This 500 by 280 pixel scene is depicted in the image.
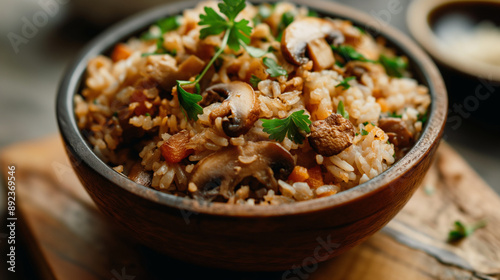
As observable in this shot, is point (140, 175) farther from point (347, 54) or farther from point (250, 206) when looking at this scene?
point (347, 54)

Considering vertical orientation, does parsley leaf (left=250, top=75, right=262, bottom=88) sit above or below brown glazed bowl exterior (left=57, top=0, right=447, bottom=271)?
above

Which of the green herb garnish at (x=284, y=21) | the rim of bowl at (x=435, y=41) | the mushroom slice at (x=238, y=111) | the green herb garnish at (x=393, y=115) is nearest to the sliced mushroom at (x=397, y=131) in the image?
the green herb garnish at (x=393, y=115)

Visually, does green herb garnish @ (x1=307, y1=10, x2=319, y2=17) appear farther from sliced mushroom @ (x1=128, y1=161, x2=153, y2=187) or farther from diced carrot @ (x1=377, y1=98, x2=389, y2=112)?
sliced mushroom @ (x1=128, y1=161, x2=153, y2=187)

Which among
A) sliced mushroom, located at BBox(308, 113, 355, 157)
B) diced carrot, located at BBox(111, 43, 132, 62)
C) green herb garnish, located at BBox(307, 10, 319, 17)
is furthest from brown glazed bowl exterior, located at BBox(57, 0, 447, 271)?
green herb garnish, located at BBox(307, 10, 319, 17)

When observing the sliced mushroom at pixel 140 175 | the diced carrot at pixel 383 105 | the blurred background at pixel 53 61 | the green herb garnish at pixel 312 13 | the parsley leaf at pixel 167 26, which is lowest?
the blurred background at pixel 53 61

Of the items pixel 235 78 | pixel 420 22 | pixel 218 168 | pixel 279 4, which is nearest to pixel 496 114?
pixel 420 22

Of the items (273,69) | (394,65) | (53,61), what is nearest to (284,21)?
(273,69)

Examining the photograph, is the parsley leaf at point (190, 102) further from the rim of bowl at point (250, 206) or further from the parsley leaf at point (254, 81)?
the rim of bowl at point (250, 206)
